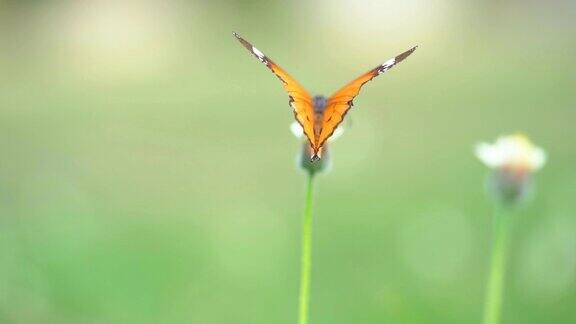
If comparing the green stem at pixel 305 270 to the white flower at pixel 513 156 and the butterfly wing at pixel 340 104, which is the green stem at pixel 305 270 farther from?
the white flower at pixel 513 156

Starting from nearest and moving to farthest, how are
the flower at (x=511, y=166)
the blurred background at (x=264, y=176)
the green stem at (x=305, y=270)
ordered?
the green stem at (x=305, y=270)
the flower at (x=511, y=166)
the blurred background at (x=264, y=176)

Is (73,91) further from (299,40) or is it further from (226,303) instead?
(226,303)

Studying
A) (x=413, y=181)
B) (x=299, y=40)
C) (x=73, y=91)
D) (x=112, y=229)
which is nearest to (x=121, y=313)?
(x=112, y=229)

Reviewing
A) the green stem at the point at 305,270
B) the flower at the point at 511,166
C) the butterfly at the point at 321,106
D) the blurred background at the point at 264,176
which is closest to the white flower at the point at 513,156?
the flower at the point at 511,166

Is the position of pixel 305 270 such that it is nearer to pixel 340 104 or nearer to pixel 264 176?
pixel 340 104

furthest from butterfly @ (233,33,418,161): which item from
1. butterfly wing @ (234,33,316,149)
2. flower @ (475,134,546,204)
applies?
flower @ (475,134,546,204)

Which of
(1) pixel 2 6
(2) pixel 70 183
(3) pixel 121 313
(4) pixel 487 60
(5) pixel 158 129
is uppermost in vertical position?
(1) pixel 2 6
